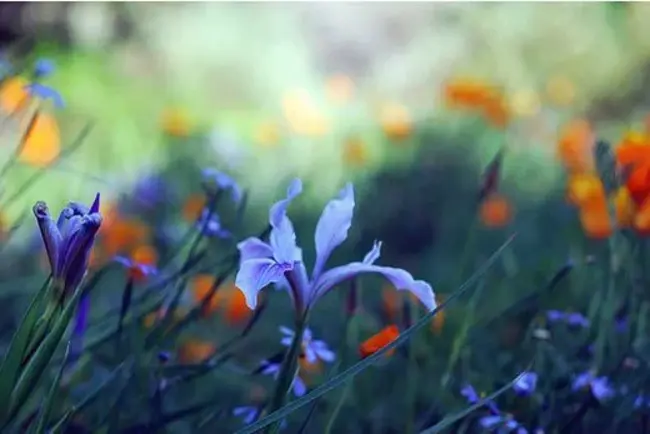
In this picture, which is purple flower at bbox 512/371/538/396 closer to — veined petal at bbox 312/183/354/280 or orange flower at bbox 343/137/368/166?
veined petal at bbox 312/183/354/280

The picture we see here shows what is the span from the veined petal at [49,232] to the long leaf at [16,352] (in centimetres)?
2

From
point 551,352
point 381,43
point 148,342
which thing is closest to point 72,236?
point 148,342

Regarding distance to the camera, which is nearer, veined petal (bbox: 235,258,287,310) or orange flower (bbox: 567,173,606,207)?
veined petal (bbox: 235,258,287,310)

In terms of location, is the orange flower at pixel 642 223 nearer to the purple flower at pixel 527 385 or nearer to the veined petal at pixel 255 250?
the purple flower at pixel 527 385

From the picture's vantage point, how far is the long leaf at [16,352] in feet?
2.03

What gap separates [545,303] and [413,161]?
1.48 m

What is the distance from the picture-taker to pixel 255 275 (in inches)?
25.4

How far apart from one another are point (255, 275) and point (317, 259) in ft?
0.25

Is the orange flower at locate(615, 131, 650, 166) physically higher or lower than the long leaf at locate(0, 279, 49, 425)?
lower

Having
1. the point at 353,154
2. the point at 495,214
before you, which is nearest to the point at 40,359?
the point at 495,214

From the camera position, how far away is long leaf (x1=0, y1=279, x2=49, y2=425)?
619mm

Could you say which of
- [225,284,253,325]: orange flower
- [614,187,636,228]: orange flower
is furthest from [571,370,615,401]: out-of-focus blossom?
[225,284,253,325]: orange flower

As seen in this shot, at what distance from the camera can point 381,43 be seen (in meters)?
4.14

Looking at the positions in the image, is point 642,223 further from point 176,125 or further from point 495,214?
point 176,125
